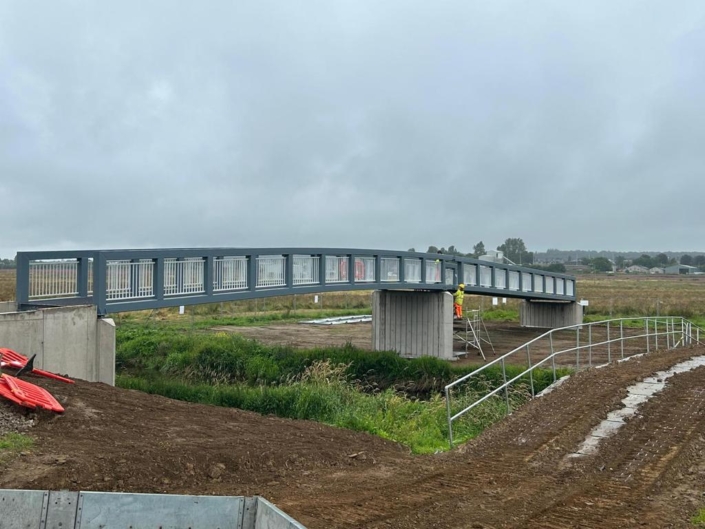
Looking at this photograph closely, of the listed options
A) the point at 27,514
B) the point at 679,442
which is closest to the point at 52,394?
the point at 27,514

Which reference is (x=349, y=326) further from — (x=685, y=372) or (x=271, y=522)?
(x=271, y=522)

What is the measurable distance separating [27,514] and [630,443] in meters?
7.50

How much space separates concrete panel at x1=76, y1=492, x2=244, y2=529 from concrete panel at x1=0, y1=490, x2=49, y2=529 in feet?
0.98

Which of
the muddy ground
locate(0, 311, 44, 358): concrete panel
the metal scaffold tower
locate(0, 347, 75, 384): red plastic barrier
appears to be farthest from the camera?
the metal scaffold tower

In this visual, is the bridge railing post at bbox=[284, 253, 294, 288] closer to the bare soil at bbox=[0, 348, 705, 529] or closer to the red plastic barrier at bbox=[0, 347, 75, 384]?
the bare soil at bbox=[0, 348, 705, 529]

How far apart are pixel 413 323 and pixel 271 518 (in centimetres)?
2066

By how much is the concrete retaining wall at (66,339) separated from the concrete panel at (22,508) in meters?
6.89

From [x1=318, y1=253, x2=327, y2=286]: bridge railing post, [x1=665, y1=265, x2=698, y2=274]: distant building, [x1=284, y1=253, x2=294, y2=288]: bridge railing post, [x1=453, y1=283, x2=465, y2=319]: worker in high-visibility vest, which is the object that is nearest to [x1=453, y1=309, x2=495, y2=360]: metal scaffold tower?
[x1=453, y1=283, x2=465, y2=319]: worker in high-visibility vest

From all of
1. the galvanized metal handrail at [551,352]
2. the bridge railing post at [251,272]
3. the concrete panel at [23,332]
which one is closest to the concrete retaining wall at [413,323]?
the galvanized metal handrail at [551,352]

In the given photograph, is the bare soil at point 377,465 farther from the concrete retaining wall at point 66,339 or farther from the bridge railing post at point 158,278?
the bridge railing post at point 158,278

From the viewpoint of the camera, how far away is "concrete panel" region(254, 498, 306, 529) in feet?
16.7

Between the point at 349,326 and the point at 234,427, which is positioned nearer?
the point at 234,427

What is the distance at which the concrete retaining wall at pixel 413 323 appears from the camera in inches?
993

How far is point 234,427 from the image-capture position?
10.3m
